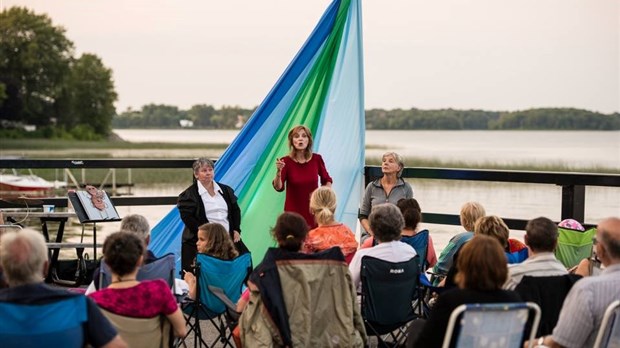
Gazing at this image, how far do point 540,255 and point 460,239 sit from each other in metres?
0.97

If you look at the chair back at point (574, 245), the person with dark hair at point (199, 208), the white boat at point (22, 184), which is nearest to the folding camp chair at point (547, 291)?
the chair back at point (574, 245)

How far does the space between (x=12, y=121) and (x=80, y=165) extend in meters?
56.2

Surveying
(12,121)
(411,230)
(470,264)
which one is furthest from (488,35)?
(12,121)

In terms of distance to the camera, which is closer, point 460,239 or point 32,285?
point 32,285

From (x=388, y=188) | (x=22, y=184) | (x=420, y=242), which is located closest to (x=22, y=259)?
(x=420, y=242)

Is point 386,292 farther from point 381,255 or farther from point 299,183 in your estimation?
point 299,183

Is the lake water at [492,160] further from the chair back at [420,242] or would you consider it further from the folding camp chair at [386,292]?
the folding camp chair at [386,292]

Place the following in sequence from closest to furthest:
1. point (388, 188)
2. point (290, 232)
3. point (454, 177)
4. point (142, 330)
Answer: point (142, 330)
point (290, 232)
point (388, 188)
point (454, 177)

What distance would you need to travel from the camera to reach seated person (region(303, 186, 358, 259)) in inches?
208

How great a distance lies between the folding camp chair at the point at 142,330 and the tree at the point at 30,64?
60357 millimetres

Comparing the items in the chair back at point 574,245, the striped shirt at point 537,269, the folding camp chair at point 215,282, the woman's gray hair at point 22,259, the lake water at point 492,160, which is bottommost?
the lake water at point 492,160

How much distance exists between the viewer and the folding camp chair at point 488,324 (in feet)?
11.3

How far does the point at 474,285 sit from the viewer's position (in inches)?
141

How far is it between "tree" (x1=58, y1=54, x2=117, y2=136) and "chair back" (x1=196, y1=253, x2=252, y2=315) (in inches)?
2326
